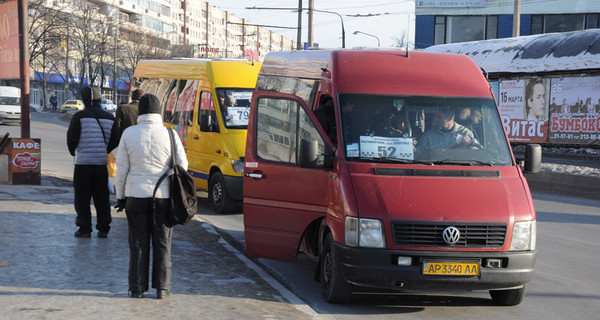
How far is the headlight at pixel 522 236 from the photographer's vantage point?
6.62 m

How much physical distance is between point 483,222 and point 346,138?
1.50 meters

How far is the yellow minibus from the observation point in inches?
513

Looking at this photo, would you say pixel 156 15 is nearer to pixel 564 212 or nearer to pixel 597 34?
pixel 597 34

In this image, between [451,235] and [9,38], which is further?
[9,38]

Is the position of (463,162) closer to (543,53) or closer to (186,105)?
(186,105)

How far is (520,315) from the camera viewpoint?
6.86 metres

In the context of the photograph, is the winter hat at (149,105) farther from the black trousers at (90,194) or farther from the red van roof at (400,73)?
the black trousers at (90,194)

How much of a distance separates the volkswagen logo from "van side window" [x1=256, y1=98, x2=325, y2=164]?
1.52 meters

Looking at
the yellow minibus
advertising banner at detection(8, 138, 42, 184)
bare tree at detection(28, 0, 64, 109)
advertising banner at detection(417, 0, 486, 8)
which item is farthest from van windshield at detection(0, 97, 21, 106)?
the yellow minibus

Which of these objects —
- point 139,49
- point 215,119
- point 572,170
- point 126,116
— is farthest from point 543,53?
point 139,49

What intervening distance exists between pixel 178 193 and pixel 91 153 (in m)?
2.96

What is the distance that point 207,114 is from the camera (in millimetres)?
13672

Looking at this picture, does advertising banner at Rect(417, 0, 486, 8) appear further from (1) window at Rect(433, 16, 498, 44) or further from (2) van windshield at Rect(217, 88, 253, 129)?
(2) van windshield at Rect(217, 88, 253, 129)

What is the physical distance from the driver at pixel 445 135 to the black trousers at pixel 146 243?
2.41 meters
